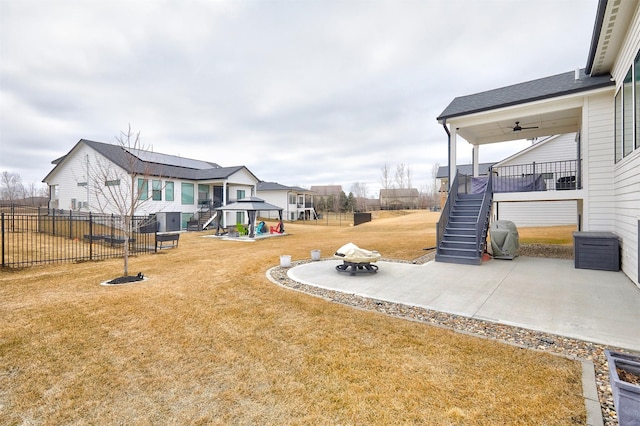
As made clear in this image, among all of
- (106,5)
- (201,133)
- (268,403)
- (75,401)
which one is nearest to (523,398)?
(268,403)

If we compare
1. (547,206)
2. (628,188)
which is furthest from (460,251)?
(547,206)

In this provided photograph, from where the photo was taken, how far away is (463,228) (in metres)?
9.88

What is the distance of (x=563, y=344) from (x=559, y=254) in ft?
28.7

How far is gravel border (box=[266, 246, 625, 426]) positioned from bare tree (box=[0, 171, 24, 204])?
69.1 m

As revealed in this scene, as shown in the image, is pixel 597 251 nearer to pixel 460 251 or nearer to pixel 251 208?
pixel 460 251

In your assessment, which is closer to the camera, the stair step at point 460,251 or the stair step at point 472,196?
the stair step at point 460,251

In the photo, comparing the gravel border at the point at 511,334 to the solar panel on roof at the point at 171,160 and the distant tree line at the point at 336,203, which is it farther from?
the distant tree line at the point at 336,203

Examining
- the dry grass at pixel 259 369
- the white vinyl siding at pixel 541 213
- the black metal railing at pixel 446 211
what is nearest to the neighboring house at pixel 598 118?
the black metal railing at pixel 446 211

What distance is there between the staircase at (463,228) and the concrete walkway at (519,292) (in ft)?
1.51

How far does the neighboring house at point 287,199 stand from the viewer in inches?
1425

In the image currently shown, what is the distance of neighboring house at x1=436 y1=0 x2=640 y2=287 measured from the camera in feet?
19.8

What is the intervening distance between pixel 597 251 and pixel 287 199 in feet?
102

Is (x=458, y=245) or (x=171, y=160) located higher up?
(x=171, y=160)

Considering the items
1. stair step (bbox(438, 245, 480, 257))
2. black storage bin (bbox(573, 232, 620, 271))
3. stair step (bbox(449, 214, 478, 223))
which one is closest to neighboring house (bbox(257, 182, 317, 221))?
stair step (bbox(449, 214, 478, 223))
